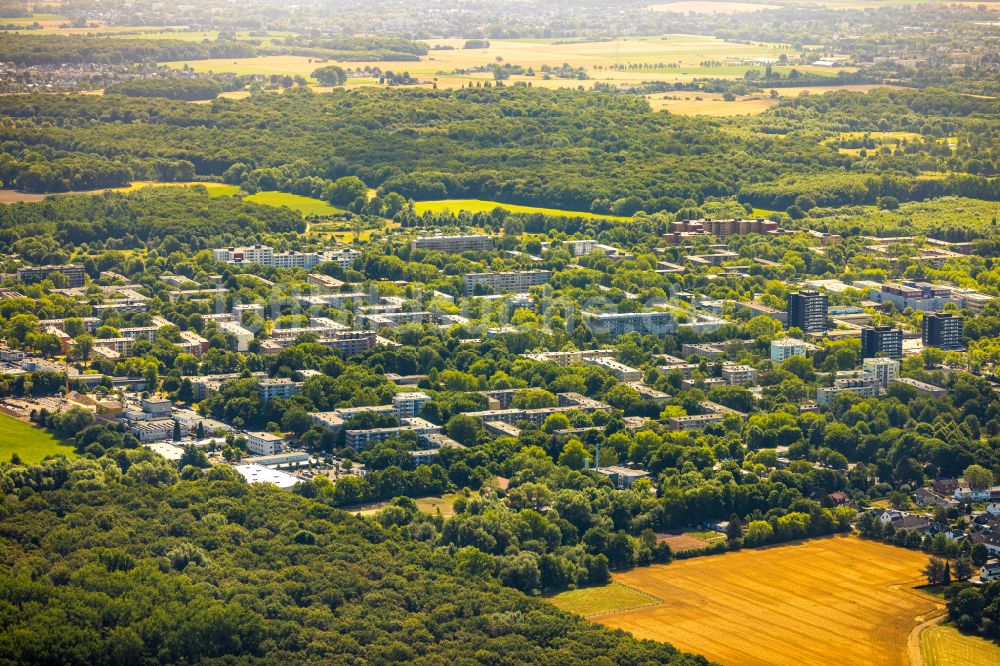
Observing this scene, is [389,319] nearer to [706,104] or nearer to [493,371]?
[493,371]

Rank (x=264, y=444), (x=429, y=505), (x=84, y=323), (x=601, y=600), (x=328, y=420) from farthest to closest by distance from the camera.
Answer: (x=84, y=323) → (x=328, y=420) → (x=264, y=444) → (x=429, y=505) → (x=601, y=600)

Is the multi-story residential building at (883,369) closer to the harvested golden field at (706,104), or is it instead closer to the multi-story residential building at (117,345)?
the multi-story residential building at (117,345)

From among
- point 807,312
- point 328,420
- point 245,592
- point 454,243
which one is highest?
point 245,592

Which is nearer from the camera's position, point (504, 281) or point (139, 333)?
point (139, 333)

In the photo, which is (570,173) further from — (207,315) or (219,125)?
(207,315)

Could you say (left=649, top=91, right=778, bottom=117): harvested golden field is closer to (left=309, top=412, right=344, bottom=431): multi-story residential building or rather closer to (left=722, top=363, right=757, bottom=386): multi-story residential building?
(left=722, top=363, right=757, bottom=386): multi-story residential building

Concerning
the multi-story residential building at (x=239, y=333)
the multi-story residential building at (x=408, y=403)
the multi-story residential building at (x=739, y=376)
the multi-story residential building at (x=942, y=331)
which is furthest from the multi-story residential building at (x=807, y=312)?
the multi-story residential building at (x=239, y=333)

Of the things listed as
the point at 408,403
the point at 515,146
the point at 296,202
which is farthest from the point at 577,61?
the point at 408,403
